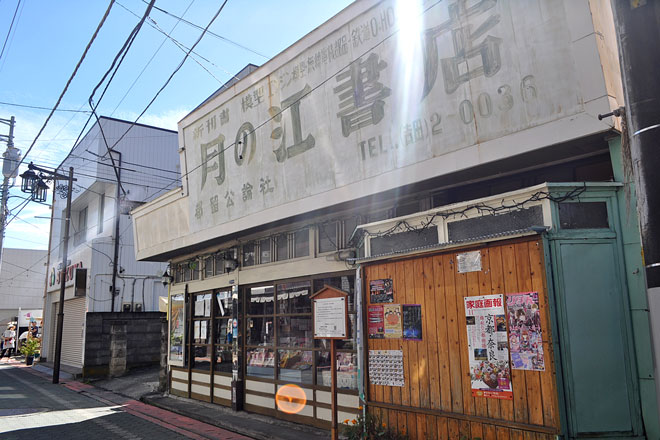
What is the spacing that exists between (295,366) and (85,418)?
5554mm

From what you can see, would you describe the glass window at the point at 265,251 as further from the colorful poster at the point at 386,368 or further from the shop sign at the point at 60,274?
the shop sign at the point at 60,274

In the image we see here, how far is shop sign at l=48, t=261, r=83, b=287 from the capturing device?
24.0 m

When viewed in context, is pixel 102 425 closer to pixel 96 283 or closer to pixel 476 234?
pixel 476 234

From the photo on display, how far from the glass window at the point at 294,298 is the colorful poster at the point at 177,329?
4.92m

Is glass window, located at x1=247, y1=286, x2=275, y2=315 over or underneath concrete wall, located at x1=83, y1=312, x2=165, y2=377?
over

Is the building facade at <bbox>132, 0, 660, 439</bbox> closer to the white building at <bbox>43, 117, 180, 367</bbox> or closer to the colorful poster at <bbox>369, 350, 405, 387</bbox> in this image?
the colorful poster at <bbox>369, 350, 405, 387</bbox>

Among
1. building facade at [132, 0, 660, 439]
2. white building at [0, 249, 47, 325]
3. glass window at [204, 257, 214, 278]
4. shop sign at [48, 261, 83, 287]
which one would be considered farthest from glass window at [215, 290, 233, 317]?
white building at [0, 249, 47, 325]

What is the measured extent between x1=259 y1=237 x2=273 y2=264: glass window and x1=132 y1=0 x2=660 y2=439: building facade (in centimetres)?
22

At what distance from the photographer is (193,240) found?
1293 centimetres

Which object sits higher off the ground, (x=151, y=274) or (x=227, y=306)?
A: (x=151, y=274)

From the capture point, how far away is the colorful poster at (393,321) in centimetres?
694

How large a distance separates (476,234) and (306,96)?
185 inches

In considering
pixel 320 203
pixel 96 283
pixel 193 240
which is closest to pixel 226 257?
pixel 193 240

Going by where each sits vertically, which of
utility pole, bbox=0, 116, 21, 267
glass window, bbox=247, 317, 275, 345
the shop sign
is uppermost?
utility pole, bbox=0, 116, 21, 267
